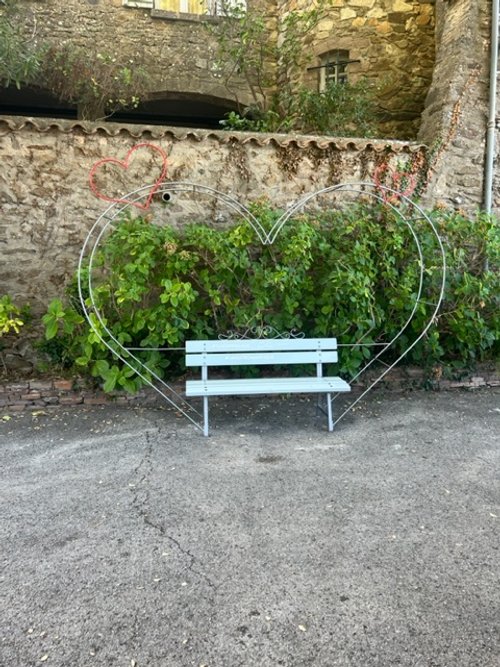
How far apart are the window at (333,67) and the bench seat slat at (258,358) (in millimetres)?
5203

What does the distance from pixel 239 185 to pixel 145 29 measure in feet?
15.7

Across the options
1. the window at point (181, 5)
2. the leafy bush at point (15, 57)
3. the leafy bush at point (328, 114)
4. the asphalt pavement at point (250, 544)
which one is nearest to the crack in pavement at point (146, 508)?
the asphalt pavement at point (250, 544)

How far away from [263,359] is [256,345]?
0.13m

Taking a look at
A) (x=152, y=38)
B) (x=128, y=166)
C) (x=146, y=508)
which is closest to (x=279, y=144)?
(x=128, y=166)

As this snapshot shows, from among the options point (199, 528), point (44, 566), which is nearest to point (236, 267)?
point (199, 528)

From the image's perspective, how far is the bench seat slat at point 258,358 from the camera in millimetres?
4277

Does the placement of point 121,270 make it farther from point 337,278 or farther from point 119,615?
point 119,615

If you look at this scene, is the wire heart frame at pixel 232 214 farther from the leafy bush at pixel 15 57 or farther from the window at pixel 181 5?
the window at pixel 181 5

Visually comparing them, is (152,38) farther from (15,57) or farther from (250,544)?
(250,544)

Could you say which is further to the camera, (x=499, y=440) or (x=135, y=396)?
(x=135, y=396)

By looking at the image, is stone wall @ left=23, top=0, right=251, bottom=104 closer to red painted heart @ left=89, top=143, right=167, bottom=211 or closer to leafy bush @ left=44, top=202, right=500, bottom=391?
red painted heart @ left=89, top=143, right=167, bottom=211

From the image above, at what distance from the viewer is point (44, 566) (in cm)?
244

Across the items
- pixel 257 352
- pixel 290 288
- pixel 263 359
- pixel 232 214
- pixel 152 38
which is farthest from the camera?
pixel 152 38

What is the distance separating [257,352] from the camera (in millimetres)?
4465
